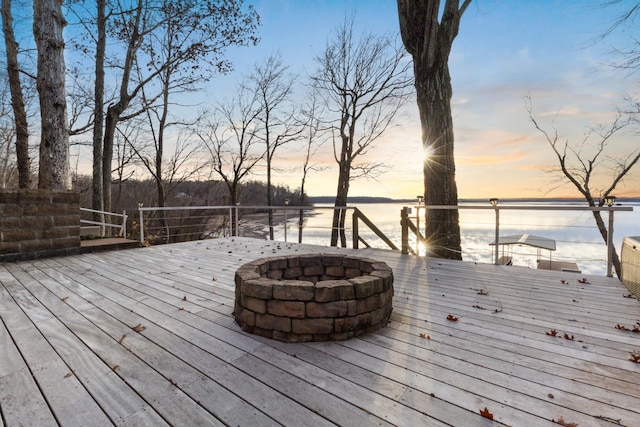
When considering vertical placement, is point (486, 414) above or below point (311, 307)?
below

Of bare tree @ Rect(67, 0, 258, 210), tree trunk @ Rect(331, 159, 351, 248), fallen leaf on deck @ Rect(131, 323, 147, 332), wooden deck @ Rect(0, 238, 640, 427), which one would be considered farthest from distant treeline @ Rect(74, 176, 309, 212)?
fallen leaf on deck @ Rect(131, 323, 147, 332)

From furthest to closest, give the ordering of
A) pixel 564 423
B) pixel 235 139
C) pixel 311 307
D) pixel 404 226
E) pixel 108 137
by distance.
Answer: pixel 235 139
pixel 108 137
pixel 404 226
pixel 311 307
pixel 564 423

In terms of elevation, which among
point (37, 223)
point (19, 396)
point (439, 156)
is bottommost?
point (19, 396)

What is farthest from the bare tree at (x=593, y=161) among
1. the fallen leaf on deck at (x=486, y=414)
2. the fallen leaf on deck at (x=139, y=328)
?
the fallen leaf on deck at (x=139, y=328)

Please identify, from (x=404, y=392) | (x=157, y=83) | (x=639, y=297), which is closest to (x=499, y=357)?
(x=404, y=392)

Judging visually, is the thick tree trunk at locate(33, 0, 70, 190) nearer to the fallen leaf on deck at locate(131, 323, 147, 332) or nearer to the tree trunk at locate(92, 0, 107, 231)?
the tree trunk at locate(92, 0, 107, 231)

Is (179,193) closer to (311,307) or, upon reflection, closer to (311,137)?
(311,137)

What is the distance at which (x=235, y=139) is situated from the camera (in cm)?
1434

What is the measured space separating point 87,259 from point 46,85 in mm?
3235

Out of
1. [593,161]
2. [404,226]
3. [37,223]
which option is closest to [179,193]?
[37,223]

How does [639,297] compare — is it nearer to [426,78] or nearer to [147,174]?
[426,78]

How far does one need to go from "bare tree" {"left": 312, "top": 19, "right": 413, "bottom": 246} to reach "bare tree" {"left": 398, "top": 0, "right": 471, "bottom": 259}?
587cm

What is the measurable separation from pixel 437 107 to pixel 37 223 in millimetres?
6749

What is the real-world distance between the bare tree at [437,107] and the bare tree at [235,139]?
10064mm
